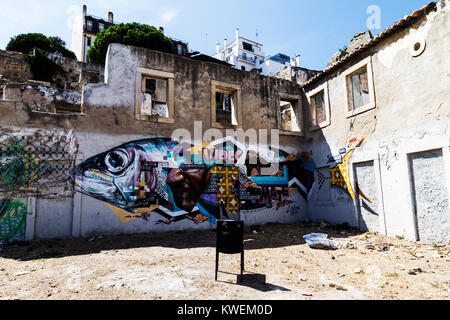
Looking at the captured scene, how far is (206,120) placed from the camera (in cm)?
984

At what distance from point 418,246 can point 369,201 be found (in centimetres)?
207

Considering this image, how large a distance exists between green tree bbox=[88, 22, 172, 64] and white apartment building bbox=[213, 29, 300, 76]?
2362 centimetres

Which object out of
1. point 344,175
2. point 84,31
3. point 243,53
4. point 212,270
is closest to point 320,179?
point 344,175

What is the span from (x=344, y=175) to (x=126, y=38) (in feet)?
77.3

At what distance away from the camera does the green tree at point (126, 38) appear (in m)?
24.4

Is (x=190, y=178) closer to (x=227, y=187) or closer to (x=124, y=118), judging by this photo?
(x=227, y=187)

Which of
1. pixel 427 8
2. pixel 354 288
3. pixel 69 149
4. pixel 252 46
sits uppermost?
pixel 252 46

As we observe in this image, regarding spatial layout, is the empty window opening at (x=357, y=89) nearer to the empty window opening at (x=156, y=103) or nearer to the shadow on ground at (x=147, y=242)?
the shadow on ground at (x=147, y=242)

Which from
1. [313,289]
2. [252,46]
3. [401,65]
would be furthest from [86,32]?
[313,289]

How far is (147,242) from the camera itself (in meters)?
7.38

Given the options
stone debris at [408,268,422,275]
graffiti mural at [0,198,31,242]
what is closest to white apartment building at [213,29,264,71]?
graffiti mural at [0,198,31,242]

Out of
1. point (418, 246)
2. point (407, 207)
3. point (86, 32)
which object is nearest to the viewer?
point (418, 246)

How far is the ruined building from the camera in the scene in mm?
7082

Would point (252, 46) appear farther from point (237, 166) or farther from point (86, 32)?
point (237, 166)
